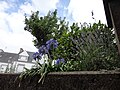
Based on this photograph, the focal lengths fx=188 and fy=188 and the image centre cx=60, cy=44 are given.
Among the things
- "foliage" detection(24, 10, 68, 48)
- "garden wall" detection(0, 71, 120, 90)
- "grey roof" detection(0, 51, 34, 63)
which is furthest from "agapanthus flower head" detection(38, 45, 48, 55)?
"grey roof" detection(0, 51, 34, 63)

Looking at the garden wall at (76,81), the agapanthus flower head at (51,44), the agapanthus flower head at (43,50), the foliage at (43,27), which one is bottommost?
the garden wall at (76,81)

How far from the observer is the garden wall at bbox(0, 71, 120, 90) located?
6.92ft

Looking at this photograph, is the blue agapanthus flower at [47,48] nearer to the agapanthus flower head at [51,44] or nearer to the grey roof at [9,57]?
the agapanthus flower head at [51,44]

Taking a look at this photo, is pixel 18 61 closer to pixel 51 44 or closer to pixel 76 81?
pixel 51 44

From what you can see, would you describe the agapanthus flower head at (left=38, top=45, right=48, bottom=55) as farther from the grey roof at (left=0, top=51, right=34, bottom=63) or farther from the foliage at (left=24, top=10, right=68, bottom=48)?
the grey roof at (left=0, top=51, right=34, bottom=63)

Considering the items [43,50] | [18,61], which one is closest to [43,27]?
[43,50]

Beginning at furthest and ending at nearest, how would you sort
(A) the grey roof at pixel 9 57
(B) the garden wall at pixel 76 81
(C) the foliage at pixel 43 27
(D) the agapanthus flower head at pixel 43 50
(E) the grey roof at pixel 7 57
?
(E) the grey roof at pixel 7 57, (A) the grey roof at pixel 9 57, (C) the foliage at pixel 43 27, (D) the agapanthus flower head at pixel 43 50, (B) the garden wall at pixel 76 81

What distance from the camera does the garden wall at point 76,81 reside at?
6.92 ft

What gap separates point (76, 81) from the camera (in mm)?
2336

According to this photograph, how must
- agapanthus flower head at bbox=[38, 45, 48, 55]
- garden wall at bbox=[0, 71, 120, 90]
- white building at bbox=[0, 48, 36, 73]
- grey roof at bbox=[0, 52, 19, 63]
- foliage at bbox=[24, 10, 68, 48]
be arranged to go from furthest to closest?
1. grey roof at bbox=[0, 52, 19, 63]
2. white building at bbox=[0, 48, 36, 73]
3. foliage at bbox=[24, 10, 68, 48]
4. agapanthus flower head at bbox=[38, 45, 48, 55]
5. garden wall at bbox=[0, 71, 120, 90]

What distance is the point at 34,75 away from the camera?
2877 mm

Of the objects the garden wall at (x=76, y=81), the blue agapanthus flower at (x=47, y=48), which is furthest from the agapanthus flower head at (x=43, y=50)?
the garden wall at (x=76, y=81)

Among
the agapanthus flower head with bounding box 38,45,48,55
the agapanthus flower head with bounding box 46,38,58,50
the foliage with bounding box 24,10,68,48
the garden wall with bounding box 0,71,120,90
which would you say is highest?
the foliage with bounding box 24,10,68,48

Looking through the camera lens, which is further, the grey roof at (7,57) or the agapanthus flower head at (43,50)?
the grey roof at (7,57)
